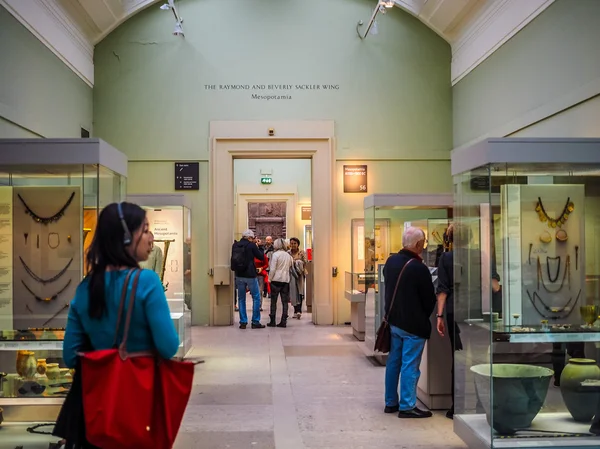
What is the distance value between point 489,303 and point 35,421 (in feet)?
10.7

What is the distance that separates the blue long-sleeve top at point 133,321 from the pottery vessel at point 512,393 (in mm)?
2598

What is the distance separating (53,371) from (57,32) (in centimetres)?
704

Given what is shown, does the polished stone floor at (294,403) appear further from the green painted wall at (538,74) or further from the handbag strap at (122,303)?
the green painted wall at (538,74)

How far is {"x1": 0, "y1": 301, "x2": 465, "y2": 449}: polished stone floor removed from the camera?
5270 mm

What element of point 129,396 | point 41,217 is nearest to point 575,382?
point 129,396

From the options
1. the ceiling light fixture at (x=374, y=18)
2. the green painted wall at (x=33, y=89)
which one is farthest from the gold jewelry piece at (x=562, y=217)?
the ceiling light fixture at (x=374, y=18)

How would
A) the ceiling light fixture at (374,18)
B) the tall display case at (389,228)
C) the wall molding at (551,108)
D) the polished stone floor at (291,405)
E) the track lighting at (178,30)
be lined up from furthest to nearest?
1. the track lighting at (178,30)
2. the ceiling light fixture at (374,18)
3. the tall display case at (389,228)
4. the wall molding at (551,108)
5. the polished stone floor at (291,405)

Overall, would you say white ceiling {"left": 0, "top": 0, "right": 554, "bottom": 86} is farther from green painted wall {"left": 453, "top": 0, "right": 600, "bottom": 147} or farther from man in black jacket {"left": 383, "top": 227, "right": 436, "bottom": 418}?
man in black jacket {"left": 383, "top": 227, "right": 436, "bottom": 418}

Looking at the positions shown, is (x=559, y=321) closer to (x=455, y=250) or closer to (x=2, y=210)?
(x=455, y=250)

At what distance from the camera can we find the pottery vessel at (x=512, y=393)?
459 cm

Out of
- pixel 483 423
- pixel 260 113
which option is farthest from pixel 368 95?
pixel 483 423

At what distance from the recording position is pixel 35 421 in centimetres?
500

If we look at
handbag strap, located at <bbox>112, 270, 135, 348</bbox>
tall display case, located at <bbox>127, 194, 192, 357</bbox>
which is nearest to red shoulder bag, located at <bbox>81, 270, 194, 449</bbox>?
handbag strap, located at <bbox>112, 270, 135, 348</bbox>

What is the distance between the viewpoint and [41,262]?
5.19 meters
